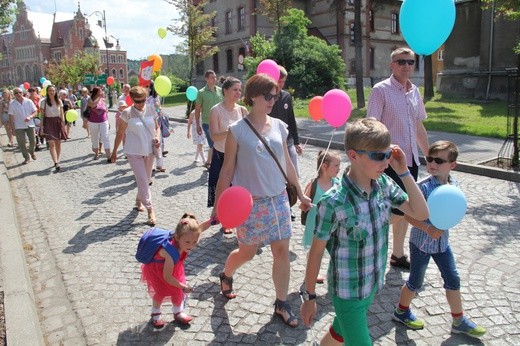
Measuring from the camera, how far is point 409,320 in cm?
332

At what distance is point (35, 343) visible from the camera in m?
3.12

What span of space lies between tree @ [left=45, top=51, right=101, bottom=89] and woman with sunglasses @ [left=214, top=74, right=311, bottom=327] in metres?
43.8

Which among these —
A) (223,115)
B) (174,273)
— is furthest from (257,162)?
(223,115)

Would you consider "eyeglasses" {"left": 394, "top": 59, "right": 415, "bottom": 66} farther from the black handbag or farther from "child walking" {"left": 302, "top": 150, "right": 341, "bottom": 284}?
the black handbag

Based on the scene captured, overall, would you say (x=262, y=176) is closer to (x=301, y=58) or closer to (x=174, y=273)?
(x=174, y=273)

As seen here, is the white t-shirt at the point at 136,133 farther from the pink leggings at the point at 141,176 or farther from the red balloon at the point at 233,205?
the red balloon at the point at 233,205

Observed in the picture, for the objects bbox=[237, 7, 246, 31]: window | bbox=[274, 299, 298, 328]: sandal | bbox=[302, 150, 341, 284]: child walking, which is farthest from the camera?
bbox=[237, 7, 246, 31]: window

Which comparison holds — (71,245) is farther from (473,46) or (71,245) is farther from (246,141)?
(473,46)

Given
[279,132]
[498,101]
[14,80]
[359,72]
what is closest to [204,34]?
[359,72]

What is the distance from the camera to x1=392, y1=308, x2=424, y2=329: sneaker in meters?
3.30

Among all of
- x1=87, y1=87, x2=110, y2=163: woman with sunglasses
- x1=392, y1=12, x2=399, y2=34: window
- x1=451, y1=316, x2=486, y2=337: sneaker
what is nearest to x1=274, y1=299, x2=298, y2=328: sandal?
x1=451, y1=316, x2=486, y2=337: sneaker

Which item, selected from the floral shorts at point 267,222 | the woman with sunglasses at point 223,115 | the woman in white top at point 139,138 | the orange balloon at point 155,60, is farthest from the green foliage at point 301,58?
the floral shorts at point 267,222

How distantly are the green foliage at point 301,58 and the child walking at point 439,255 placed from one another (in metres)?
23.6

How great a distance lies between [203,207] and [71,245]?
2033 mm
